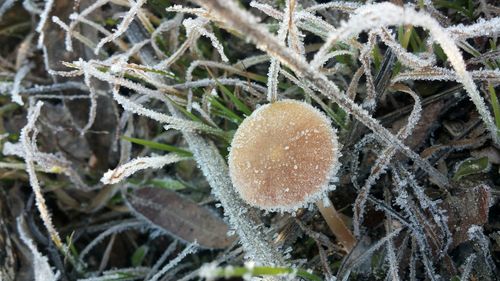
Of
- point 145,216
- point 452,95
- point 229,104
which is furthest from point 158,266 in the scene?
point 452,95

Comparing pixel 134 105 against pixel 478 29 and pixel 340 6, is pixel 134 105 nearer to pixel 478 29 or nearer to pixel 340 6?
pixel 340 6

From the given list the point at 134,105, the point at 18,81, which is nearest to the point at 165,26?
the point at 134,105

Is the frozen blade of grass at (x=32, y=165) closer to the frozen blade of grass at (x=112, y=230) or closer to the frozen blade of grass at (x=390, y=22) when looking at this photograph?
the frozen blade of grass at (x=112, y=230)

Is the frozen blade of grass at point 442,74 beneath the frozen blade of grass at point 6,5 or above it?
beneath

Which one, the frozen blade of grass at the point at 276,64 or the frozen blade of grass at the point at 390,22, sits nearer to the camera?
the frozen blade of grass at the point at 390,22

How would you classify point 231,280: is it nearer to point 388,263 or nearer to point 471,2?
point 388,263

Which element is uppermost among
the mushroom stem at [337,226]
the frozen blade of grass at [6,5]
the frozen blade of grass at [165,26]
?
the frozen blade of grass at [6,5]

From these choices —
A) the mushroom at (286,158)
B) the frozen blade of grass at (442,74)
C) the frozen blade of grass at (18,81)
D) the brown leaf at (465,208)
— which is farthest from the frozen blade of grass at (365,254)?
the frozen blade of grass at (18,81)
